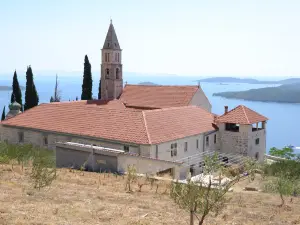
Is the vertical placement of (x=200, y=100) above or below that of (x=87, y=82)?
below

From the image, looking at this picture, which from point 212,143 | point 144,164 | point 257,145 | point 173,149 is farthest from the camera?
point 257,145

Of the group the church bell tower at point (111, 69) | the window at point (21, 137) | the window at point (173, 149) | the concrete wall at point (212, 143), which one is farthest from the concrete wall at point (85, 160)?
the church bell tower at point (111, 69)

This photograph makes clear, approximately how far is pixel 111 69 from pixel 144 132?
2098cm

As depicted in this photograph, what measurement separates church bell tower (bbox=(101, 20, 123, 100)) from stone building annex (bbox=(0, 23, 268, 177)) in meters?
4.92

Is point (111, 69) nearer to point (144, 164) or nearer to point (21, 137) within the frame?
point (21, 137)

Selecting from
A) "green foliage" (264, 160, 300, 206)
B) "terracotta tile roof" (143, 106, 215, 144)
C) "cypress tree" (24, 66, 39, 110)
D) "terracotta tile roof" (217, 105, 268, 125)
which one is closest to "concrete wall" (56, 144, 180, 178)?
"terracotta tile roof" (143, 106, 215, 144)

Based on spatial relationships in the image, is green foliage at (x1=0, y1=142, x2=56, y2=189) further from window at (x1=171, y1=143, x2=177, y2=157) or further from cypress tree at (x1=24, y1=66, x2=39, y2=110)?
cypress tree at (x1=24, y1=66, x2=39, y2=110)

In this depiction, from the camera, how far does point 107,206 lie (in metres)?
13.1

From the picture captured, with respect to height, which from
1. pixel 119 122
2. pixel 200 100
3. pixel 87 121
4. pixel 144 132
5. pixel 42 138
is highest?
pixel 200 100

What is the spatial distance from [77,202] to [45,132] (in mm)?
20909

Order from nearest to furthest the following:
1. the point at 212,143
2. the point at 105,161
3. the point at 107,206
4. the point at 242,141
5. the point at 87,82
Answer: the point at 107,206, the point at 105,161, the point at 242,141, the point at 212,143, the point at 87,82

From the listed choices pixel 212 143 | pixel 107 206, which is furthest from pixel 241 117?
pixel 107 206

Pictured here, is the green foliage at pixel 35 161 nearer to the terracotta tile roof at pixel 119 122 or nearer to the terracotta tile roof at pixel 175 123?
the terracotta tile roof at pixel 119 122

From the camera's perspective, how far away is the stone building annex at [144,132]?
24844 mm
